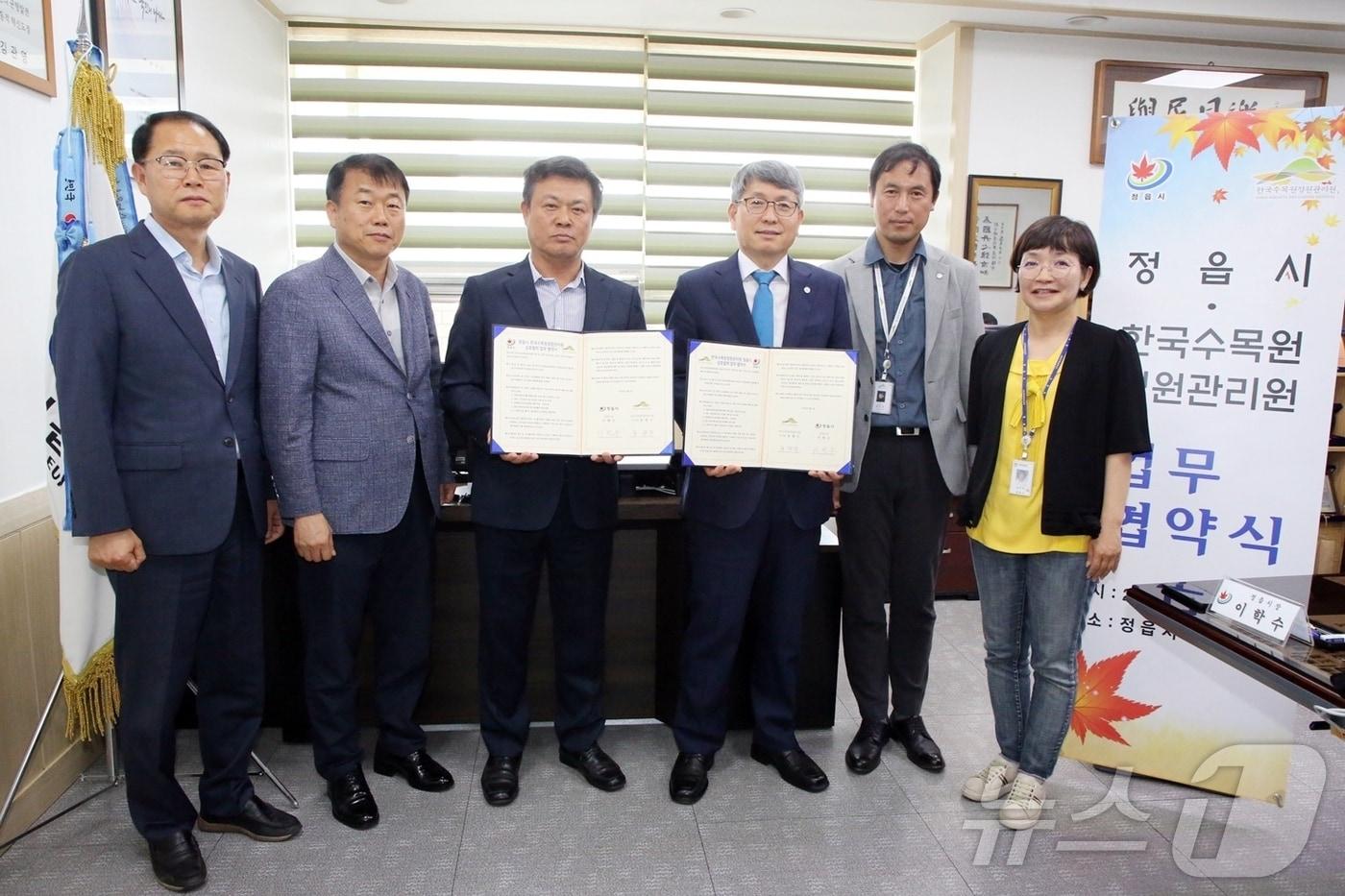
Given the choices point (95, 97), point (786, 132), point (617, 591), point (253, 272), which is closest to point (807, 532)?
point (617, 591)

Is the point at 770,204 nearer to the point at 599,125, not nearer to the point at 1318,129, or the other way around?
the point at 1318,129

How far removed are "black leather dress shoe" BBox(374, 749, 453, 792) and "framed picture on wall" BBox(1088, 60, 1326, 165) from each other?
4018 mm

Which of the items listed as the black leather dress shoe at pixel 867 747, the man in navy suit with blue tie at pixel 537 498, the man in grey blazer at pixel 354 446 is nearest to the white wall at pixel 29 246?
the man in grey blazer at pixel 354 446

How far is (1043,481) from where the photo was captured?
6.64 feet

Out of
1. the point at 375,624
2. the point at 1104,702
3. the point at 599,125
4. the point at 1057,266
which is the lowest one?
the point at 1104,702

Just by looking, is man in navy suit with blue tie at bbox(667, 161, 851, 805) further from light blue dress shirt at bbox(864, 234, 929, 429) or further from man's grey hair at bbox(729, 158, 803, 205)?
light blue dress shirt at bbox(864, 234, 929, 429)

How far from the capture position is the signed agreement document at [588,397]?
6.63 ft

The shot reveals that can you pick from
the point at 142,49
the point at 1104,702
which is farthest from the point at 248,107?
the point at 1104,702

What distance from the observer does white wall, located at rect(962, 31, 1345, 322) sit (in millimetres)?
4023

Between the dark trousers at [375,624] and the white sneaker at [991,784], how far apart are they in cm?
153

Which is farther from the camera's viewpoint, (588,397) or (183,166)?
(588,397)

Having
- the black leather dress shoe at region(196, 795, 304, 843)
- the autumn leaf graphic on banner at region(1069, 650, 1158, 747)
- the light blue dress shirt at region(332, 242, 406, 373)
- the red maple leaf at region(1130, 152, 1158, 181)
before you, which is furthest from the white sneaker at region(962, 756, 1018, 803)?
the light blue dress shirt at region(332, 242, 406, 373)

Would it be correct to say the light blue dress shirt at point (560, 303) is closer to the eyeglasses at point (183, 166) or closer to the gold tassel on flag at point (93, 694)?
the eyeglasses at point (183, 166)

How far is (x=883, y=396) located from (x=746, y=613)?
72cm
